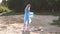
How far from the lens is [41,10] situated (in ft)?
69.4

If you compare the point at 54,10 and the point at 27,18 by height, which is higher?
the point at 27,18

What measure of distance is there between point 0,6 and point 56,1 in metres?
6.37

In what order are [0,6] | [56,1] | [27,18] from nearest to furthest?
[27,18], [56,1], [0,6]

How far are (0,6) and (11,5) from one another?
1376 millimetres

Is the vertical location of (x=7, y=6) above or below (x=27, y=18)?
below

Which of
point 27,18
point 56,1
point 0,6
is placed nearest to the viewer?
point 27,18

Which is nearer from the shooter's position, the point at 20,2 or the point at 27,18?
the point at 27,18

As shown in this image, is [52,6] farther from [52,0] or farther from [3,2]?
[3,2]

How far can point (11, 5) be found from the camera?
71.1 feet

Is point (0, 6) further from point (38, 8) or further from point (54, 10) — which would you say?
point (54, 10)

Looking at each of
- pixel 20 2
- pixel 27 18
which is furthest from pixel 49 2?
pixel 27 18

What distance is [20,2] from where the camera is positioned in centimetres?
2159

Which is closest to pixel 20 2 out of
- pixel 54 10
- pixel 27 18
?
pixel 54 10

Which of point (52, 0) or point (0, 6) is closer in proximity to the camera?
point (52, 0)
